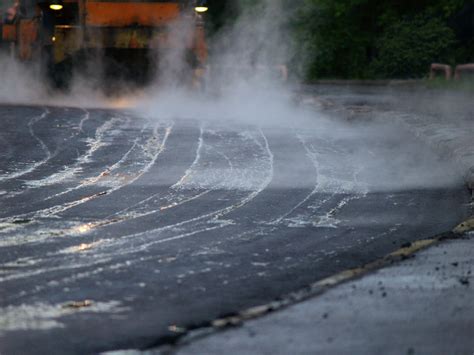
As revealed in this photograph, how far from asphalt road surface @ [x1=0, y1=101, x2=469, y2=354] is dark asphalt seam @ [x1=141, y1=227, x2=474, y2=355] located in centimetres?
10

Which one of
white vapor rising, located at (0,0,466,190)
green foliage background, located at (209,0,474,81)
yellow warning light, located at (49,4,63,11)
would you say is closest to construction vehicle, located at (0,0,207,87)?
yellow warning light, located at (49,4,63,11)

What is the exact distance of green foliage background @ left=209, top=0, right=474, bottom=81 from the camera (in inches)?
2048

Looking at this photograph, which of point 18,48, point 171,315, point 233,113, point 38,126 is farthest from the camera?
point 18,48

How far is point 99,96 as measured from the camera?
32125 mm

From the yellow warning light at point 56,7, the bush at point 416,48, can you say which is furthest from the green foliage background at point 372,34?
the yellow warning light at point 56,7

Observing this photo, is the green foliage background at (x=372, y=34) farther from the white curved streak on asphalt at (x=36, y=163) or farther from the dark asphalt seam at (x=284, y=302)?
the dark asphalt seam at (x=284, y=302)

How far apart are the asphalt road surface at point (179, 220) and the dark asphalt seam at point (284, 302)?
0.10 metres

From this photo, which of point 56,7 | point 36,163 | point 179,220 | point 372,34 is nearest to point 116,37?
point 56,7

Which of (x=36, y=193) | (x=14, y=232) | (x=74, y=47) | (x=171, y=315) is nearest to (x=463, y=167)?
(x=36, y=193)

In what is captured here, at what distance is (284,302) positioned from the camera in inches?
337

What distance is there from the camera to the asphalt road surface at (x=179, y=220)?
8.45 m

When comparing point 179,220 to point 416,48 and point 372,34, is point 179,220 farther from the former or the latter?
point 372,34

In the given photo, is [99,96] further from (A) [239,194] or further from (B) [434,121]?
(A) [239,194]

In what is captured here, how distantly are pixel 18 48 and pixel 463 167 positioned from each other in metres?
18.6
